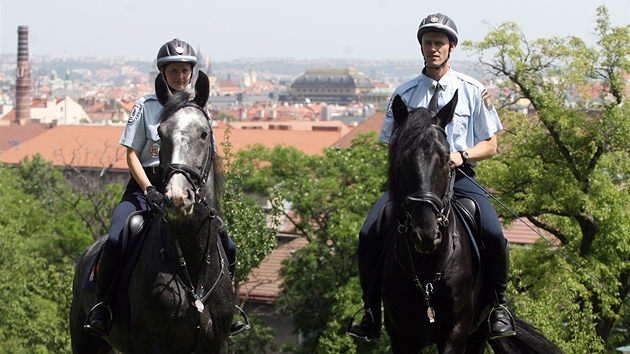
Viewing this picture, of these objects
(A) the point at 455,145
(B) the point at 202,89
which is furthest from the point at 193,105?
(A) the point at 455,145

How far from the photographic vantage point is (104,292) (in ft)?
29.1

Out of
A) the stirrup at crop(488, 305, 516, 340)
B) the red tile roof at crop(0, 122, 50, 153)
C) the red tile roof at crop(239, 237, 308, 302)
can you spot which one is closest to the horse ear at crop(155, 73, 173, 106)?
the stirrup at crop(488, 305, 516, 340)

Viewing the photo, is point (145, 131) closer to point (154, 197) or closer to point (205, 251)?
point (154, 197)

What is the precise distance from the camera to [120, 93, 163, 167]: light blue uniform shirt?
9000 mm

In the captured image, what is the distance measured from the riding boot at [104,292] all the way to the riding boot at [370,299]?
1.99 meters

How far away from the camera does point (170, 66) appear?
897 cm

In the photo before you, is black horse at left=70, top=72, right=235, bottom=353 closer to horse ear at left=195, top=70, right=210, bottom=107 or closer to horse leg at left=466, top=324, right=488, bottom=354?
horse ear at left=195, top=70, right=210, bottom=107

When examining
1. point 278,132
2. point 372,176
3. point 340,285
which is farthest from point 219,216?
point 278,132

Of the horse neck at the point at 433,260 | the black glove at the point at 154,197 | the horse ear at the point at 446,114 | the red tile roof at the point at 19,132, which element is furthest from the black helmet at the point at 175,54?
the red tile roof at the point at 19,132

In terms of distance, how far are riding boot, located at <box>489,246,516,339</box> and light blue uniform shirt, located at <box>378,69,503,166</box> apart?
3.18ft

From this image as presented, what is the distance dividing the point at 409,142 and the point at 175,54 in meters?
2.11

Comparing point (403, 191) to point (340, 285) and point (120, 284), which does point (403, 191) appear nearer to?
point (120, 284)

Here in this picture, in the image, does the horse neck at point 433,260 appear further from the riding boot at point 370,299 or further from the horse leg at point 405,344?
the riding boot at point 370,299

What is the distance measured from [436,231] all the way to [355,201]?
115 feet
